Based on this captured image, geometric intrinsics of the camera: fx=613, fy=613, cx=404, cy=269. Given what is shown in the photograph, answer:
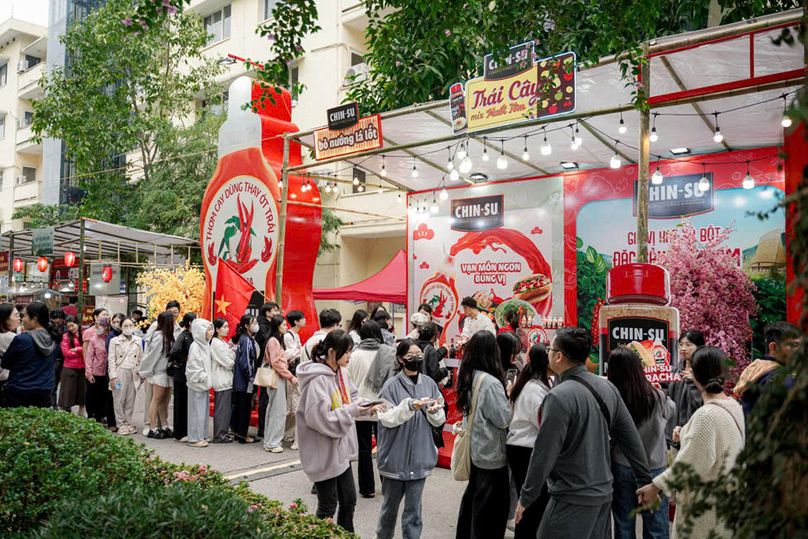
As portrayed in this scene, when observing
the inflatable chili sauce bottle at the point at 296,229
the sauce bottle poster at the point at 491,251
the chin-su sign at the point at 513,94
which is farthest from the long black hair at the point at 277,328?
the sauce bottle poster at the point at 491,251

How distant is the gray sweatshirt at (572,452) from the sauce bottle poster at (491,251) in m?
7.84

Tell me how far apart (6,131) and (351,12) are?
2331 centimetres

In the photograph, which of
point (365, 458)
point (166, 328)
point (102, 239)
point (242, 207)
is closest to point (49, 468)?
point (365, 458)

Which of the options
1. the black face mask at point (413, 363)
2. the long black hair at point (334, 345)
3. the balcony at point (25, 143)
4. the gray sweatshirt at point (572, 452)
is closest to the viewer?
the gray sweatshirt at point (572, 452)

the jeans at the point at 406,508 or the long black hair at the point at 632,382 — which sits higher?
the long black hair at the point at 632,382

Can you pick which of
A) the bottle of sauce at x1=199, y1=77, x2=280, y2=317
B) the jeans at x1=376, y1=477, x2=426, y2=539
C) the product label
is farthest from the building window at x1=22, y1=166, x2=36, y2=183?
the jeans at x1=376, y1=477, x2=426, y2=539

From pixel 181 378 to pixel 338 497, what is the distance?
446cm

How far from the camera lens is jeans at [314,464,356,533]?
3951 mm

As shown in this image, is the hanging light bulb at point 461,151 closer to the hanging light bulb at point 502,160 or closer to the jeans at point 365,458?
the hanging light bulb at point 502,160

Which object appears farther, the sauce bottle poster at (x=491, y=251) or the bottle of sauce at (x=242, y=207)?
the sauce bottle poster at (x=491, y=251)

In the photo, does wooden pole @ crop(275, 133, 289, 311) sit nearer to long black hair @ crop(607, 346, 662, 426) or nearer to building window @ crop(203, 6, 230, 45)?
long black hair @ crop(607, 346, 662, 426)

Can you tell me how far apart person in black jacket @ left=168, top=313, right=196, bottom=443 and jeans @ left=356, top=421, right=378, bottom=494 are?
3.05 m

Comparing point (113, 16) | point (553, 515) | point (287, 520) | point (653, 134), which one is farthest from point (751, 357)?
point (113, 16)

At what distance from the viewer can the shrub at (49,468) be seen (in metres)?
3.22
